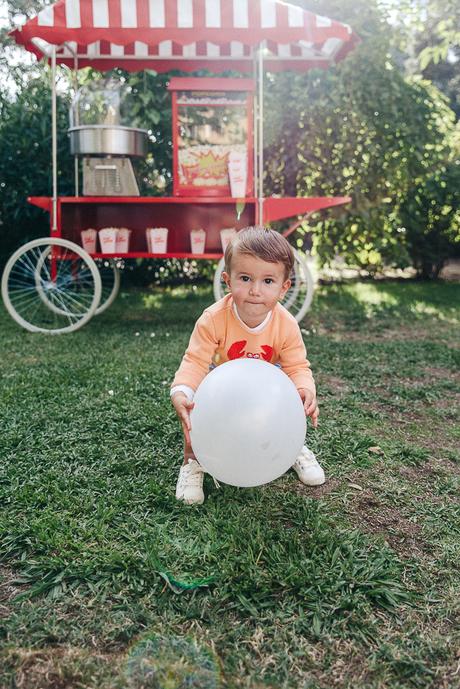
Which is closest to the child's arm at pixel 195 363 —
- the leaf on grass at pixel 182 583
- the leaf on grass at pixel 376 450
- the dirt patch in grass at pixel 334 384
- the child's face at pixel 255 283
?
the child's face at pixel 255 283

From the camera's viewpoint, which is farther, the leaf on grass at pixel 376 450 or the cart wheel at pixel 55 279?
the cart wheel at pixel 55 279

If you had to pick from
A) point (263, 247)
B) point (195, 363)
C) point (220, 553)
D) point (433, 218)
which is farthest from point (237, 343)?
point (433, 218)

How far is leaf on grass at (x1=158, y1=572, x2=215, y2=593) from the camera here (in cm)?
174

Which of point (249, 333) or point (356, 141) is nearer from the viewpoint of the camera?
point (249, 333)

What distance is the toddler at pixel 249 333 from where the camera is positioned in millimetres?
2143

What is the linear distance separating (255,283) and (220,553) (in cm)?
83

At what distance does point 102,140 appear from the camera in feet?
15.9

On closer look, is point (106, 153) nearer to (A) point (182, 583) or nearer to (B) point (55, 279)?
(B) point (55, 279)

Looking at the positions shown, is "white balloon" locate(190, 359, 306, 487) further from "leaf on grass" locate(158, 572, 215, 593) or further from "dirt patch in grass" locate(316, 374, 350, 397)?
"dirt patch in grass" locate(316, 374, 350, 397)

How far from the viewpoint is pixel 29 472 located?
7.98 ft

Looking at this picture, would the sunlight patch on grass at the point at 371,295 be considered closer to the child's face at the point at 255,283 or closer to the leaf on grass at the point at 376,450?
the leaf on grass at the point at 376,450

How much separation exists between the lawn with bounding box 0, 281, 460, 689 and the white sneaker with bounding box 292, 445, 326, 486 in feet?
0.11

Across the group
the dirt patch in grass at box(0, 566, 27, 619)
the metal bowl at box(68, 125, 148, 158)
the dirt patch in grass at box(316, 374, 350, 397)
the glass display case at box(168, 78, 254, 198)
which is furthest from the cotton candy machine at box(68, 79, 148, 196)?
the dirt patch in grass at box(0, 566, 27, 619)

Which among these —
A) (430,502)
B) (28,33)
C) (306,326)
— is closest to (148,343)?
(306,326)
